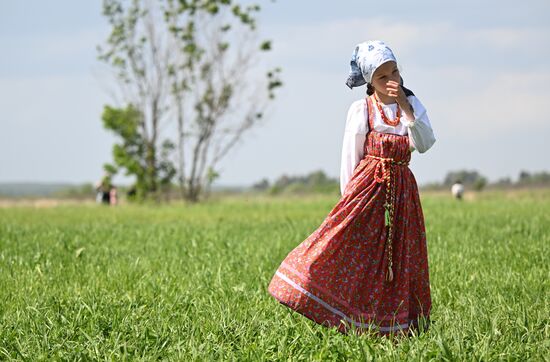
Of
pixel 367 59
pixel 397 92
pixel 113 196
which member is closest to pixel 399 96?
pixel 397 92

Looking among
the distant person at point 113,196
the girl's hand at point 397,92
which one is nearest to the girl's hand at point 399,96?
the girl's hand at point 397,92

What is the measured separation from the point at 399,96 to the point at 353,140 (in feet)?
1.33

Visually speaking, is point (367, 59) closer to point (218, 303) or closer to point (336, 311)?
point (336, 311)

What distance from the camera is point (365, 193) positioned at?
201 inches

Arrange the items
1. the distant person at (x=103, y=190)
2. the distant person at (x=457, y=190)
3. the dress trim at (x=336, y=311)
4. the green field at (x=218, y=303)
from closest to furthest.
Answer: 1. the green field at (x=218, y=303)
2. the dress trim at (x=336, y=311)
3. the distant person at (x=457, y=190)
4. the distant person at (x=103, y=190)

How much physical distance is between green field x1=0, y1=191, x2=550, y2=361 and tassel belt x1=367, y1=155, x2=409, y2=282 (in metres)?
0.54

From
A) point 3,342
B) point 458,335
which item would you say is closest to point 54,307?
point 3,342

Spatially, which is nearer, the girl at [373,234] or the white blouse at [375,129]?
the girl at [373,234]

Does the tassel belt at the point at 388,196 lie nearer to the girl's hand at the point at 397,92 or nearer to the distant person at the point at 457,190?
the girl's hand at the point at 397,92

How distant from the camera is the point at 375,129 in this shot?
5.19m

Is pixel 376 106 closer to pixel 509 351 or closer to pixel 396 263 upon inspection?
pixel 396 263

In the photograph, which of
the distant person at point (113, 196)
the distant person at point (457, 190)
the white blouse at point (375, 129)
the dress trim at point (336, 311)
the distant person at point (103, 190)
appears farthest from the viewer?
the distant person at point (113, 196)

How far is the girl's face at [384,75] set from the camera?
511 centimetres

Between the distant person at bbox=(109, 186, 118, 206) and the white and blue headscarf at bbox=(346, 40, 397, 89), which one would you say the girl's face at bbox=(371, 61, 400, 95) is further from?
the distant person at bbox=(109, 186, 118, 206)
